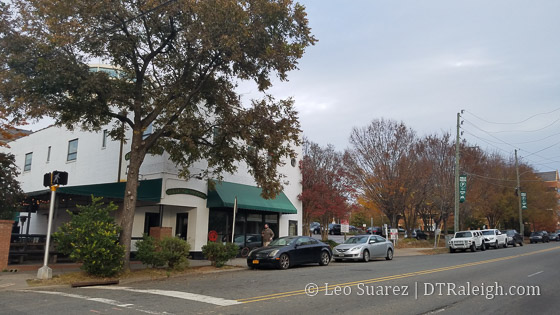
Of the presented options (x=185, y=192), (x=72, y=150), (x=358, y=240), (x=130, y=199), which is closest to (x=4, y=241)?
(x=130, y=199)

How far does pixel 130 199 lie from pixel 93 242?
2.37 meters

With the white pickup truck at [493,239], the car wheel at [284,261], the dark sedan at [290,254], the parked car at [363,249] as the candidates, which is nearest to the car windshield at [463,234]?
the white pickup truck at [493,239]

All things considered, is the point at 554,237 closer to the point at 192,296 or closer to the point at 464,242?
the point at 464,242

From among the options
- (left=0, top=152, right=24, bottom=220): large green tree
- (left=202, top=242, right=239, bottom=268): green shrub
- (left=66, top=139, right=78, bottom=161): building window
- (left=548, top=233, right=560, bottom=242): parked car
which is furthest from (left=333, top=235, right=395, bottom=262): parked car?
(left=548, top=233, right=560, bottom=242): parked car

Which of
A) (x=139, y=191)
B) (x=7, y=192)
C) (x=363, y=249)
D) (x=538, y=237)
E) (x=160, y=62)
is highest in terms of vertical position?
(x=160, y=62)

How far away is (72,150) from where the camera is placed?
2662 cm

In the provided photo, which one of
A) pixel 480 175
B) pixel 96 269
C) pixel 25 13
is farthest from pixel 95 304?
pixel 480 175

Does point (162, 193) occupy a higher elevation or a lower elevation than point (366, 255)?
higher

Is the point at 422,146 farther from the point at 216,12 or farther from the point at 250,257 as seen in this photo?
the point at 216,12

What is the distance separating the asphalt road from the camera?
794 cm

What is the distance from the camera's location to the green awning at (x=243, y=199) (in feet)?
67.8

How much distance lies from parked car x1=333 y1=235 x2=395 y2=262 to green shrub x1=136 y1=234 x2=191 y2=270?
27.3ft

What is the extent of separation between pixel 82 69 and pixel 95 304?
855 centimetres

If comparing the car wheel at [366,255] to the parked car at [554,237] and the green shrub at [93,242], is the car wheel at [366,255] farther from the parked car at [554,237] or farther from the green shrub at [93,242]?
the parked car at [554,237]
